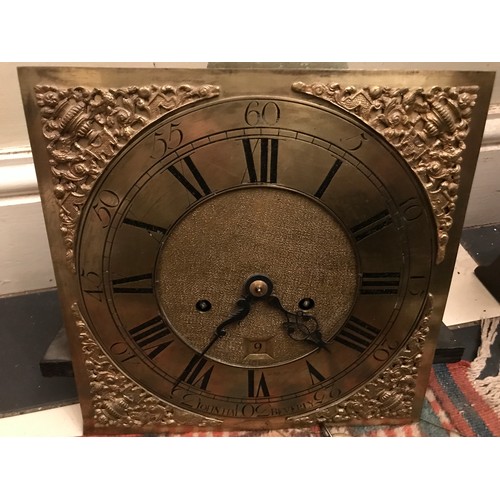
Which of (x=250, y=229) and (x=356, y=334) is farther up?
(x=250, y=229)

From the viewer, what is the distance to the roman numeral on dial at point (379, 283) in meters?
0.90

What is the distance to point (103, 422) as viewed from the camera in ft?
3.36

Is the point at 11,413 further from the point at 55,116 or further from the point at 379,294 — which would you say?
the point at 379,294

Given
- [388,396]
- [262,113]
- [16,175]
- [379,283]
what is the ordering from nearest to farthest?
[262,113], [379,283], [388,396], [16,175]

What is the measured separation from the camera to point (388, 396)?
3.31ft

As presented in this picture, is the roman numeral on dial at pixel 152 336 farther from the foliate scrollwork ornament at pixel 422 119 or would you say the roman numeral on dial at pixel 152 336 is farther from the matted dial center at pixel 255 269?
the foliate scrollwork ornament at pixel 422 119

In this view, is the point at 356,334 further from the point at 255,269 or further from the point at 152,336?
the point at 152,336

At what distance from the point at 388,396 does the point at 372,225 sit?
315 mm

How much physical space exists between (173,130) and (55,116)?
0.16 metres

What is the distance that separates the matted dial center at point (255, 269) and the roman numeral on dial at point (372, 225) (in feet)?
0.06

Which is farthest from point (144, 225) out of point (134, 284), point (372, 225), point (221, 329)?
point (372, 225)

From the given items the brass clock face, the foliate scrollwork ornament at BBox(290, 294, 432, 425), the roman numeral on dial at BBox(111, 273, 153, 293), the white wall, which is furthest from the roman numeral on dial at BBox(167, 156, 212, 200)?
the foliate scrollwork ornament at BBox(290, 294, 432, 425)

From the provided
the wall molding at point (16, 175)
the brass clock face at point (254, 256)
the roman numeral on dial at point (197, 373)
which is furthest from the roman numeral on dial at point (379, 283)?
the wall molding at point (16, 175)
